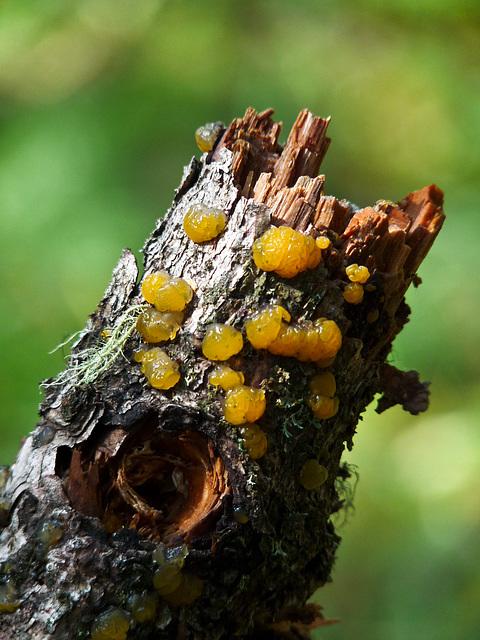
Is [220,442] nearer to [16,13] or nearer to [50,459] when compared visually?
[50,459]

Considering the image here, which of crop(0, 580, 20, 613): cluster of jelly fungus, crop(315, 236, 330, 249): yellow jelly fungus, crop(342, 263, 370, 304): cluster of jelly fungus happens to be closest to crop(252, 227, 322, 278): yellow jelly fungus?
crop(315, 236, 330, 249): yellow jelly fungus

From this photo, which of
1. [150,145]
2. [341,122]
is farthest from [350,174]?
[150,145]

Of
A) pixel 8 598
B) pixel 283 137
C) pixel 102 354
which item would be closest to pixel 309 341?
pixel 102 354

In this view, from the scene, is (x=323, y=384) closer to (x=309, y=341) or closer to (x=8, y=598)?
(x=309, y=341)

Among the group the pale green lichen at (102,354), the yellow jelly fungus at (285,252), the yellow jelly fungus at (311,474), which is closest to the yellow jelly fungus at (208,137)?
the yellow jelly fungus at (285,252)

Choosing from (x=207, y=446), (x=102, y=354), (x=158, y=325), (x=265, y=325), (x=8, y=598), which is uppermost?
(x=265, y=325)
